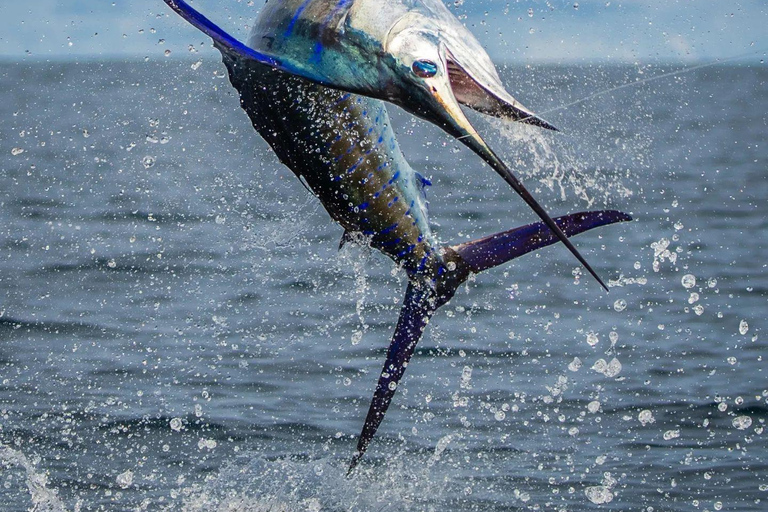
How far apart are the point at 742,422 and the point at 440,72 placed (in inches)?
171

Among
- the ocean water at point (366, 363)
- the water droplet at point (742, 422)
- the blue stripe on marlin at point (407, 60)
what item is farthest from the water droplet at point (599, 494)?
the blue stripe on marlin at point (407, 60)

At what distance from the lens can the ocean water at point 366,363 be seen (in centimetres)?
543

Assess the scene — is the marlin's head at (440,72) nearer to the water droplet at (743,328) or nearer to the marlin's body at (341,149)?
the marlin's body at (341,149)

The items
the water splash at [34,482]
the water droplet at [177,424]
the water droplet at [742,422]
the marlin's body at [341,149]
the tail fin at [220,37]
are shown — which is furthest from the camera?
the water droplet at [742,422]

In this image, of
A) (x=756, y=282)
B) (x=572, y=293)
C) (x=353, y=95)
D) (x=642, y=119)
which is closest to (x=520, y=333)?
(x=572, y=293)

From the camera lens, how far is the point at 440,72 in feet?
9.01

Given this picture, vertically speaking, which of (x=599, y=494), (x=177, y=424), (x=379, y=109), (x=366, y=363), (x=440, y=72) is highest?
(x=440, y=72)

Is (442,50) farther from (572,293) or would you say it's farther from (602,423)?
(572,293)

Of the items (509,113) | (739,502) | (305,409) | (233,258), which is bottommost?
(233,258)

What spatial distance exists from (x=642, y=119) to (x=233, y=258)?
29281 millimetres

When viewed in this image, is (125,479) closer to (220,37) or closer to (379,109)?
(379,109)

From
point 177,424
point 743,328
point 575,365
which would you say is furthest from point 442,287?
point 743,328

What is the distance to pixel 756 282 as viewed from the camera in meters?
10.0

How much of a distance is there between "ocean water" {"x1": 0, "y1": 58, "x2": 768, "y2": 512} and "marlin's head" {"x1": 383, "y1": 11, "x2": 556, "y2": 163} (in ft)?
1.11
